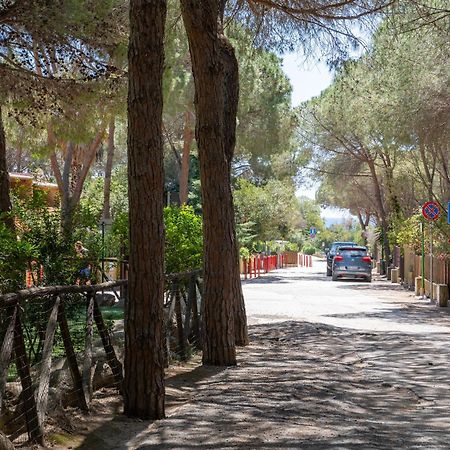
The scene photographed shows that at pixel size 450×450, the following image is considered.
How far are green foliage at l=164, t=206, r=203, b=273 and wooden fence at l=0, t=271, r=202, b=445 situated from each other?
3.57m

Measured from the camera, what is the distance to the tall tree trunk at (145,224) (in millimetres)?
7164

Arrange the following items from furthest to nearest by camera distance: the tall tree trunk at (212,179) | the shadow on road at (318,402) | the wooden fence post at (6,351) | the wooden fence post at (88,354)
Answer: the tall tree trunk at (212,179) → the wooden fence post at (88,354) → the shadow on road at (318,402) → the wooden fence post at (6,351)

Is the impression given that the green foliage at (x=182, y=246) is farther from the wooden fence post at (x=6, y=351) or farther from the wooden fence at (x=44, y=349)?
the wooden fence post at (x=6, y=351)

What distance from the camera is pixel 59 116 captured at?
17469 millimetres

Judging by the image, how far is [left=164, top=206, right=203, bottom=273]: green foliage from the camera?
1312 centimetres

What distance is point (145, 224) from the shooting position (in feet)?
23.6

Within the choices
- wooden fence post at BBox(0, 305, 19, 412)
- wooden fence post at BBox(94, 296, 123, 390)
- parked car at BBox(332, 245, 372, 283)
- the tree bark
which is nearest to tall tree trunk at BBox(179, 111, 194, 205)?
parked car at BBox(332, 245, 372, 283)

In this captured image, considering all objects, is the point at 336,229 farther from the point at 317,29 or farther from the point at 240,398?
the point at 240,398

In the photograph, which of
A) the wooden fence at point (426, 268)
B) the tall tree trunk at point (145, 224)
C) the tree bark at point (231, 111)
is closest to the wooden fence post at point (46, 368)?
the tall tree trunk at point (145, 224)

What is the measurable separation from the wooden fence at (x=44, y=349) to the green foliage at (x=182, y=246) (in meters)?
3.57

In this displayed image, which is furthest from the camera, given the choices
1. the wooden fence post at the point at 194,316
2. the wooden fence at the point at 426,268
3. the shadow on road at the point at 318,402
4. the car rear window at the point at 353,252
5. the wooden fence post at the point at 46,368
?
the car rear window at the point at 353,252

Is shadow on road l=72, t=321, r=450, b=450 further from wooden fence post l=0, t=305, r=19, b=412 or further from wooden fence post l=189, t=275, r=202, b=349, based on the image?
wooden fence post l=0, t=305, r=19, b=412

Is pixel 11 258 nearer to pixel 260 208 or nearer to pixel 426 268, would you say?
pixel 426 268

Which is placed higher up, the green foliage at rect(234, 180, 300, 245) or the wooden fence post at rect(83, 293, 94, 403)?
the green foliage at rect(234, 180, 300, 245)
